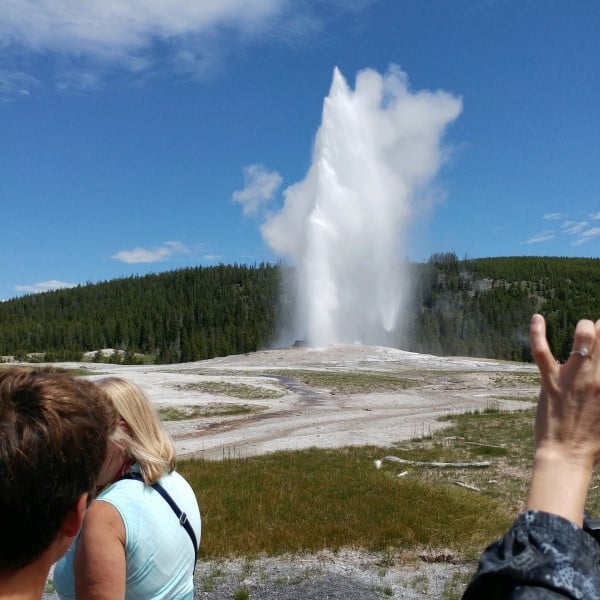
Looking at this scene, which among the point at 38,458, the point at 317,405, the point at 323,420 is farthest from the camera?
the point at 317,405

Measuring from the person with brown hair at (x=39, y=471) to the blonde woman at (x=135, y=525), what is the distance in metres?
0.87

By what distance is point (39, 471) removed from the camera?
66.3 inches

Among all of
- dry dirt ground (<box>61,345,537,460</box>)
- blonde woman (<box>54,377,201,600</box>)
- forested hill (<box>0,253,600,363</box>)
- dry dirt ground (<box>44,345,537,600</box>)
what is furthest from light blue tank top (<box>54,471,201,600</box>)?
forested hill (<box>0,253,600,363</box>)

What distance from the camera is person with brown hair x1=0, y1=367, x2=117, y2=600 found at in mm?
1663

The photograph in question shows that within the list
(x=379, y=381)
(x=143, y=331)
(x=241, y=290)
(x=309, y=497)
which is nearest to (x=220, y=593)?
(x=309, y=497)

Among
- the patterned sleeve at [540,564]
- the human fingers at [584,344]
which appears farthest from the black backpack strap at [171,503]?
the human fingers at [584,344]

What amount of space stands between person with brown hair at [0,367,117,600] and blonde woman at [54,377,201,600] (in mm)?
870

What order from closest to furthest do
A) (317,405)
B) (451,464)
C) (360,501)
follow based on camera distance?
(360,501)
(451,464)
(317,405)

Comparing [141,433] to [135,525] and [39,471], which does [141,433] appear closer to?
[135,525]

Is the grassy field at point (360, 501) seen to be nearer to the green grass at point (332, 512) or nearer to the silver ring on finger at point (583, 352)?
the green grass at point (332, 512)

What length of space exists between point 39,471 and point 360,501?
991 centimetres

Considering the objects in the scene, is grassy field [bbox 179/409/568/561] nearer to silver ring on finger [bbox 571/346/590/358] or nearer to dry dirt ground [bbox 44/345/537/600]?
dry dirt ground [bbox 44/345/537/600]

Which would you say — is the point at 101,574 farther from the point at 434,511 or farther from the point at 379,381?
the point at 379,381

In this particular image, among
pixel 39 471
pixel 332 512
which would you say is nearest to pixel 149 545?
pixel 39 471
